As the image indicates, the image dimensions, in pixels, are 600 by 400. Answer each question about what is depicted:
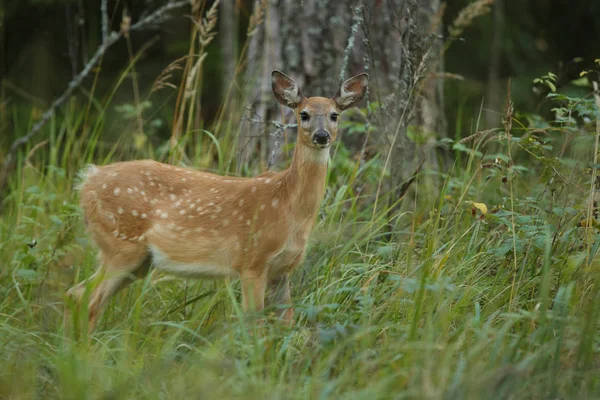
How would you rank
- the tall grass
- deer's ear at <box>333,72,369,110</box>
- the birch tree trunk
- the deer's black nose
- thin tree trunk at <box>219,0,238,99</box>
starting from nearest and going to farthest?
the tall grass < the deer's black nose < deer's ear at <box>333,72,369,110</box> < the birch tree trunk < thin tree trunk at <box>219,0,238,99</box>

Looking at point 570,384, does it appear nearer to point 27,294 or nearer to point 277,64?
point 27,294

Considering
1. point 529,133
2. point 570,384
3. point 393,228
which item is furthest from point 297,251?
point 570,384

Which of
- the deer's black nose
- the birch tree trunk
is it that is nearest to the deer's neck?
the deer's black nose

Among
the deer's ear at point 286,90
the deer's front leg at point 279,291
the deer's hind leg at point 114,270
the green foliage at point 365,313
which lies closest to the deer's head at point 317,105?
the deer's ear at point 286,90

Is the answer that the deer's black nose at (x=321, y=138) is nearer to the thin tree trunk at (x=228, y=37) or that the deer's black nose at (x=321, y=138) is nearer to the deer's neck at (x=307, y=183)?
the deer's neck at (x=307, y=183)

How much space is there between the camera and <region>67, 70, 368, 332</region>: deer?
478 centimetres

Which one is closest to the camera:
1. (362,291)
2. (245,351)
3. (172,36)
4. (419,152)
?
(245,351)

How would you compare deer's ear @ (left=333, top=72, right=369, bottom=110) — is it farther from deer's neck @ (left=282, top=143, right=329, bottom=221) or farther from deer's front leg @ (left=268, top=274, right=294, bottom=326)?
deer's front leg @ (left=268, top=274, right=294, bottom=326)

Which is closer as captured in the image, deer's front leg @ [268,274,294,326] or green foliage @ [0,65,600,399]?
green foliage @ [0,65,600,399]

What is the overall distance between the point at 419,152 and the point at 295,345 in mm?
2594

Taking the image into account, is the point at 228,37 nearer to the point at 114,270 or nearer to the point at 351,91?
the point at 351,91

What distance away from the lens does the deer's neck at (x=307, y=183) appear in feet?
15.8

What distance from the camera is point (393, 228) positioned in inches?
200

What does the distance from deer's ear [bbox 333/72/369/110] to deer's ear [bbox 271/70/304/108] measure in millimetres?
224
